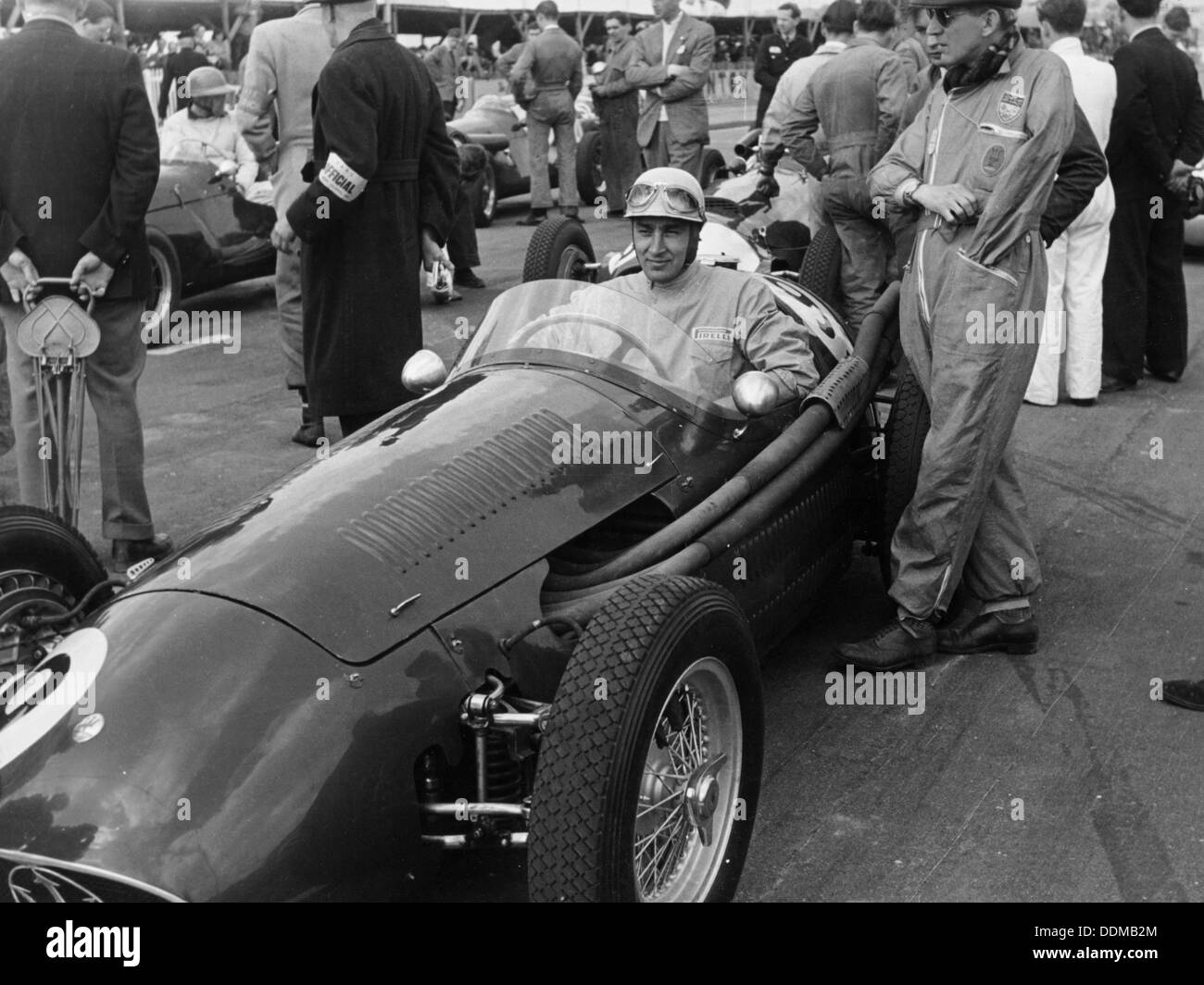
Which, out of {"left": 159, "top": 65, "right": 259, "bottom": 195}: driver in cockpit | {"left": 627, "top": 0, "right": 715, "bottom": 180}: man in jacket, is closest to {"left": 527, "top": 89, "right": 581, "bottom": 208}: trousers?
{"left": 627, "top": 0, "right": 715, "bottom": 180}: man in jacket

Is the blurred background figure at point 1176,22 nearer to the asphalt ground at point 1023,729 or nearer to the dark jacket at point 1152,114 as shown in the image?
the dark jacket at point 1152,114

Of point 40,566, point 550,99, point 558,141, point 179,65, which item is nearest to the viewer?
point 40,566

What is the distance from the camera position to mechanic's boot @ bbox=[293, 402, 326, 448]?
7250 mm

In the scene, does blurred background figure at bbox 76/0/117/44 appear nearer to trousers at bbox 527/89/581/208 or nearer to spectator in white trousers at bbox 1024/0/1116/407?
spectator in white trousers at bbox 1024/0/1116/407

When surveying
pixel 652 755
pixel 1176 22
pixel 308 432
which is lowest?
pixel 308 432

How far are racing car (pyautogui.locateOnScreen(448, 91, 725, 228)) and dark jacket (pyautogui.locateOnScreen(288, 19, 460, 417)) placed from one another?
7.57 meters

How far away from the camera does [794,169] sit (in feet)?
29.5

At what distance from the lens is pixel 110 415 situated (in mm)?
5594

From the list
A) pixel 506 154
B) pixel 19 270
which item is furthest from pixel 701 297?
pixel 506 154

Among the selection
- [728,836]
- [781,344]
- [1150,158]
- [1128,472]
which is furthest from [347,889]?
[1150,158]

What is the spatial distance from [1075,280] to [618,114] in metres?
7.17

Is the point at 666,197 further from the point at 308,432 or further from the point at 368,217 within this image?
the point at 308,432
